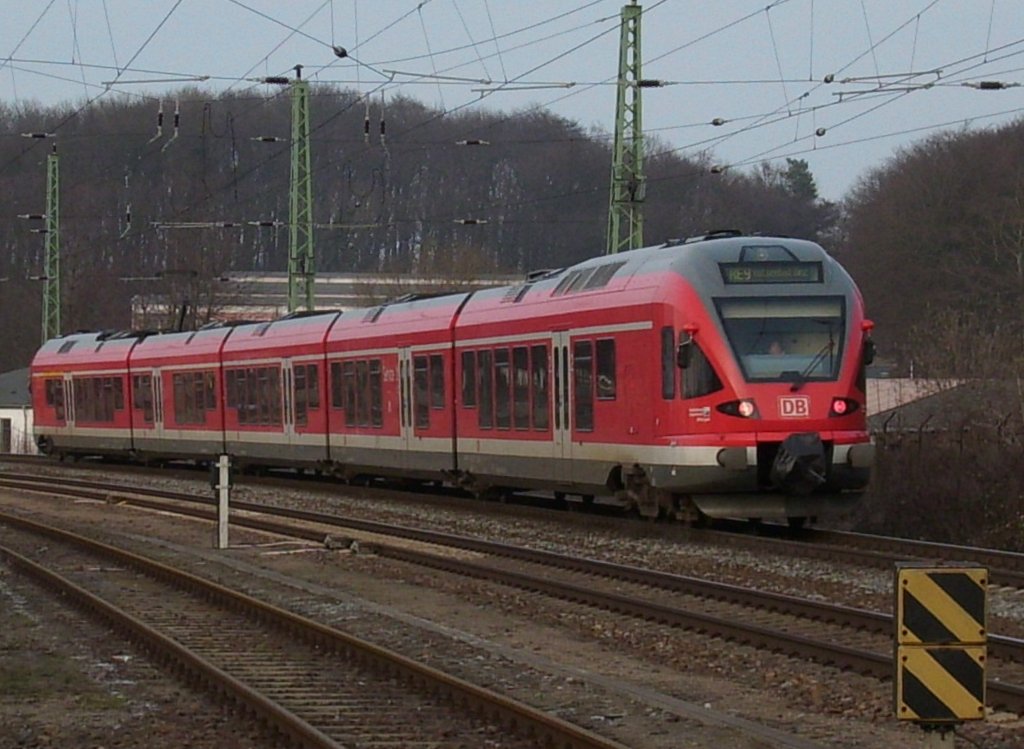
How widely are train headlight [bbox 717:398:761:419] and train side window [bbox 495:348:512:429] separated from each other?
18.1ft

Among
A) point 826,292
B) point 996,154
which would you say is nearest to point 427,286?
point 996,154

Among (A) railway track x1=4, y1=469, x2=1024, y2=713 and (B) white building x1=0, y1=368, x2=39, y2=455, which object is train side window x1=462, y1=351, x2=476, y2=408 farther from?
(B) white building x1=0, y1=368, x2=39, y2=455

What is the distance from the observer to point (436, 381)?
2761 centimetres

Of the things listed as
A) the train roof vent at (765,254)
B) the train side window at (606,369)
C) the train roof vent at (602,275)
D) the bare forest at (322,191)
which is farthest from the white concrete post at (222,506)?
the bare forest at (322,191)

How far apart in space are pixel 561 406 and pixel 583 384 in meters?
0.74

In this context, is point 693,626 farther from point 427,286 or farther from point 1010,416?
point 427,286

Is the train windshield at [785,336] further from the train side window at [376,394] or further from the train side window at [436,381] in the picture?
the train side window at [376,394]

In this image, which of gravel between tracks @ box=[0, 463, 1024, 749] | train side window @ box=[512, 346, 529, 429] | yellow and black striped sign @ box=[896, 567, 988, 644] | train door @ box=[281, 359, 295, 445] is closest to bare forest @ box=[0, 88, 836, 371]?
train door @ box=[281, 359, 295, 445]

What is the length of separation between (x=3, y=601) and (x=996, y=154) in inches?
2215

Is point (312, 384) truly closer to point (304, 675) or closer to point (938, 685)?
point (304, 675)

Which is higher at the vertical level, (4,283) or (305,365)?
(4,283)

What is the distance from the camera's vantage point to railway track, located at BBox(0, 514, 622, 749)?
389 inches

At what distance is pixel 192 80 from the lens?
33375 mm

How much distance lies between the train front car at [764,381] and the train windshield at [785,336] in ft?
0.04
